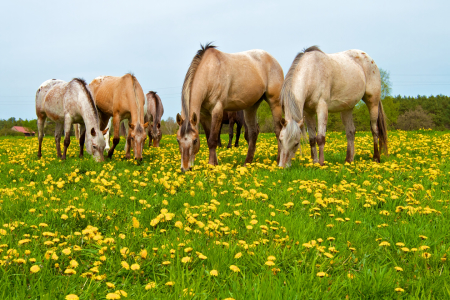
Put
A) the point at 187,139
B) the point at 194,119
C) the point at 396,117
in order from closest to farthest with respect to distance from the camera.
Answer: the point at 187,139, the point at 194,119, the point at 396,117

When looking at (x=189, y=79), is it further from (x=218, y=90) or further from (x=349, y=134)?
(x=349, y=134)

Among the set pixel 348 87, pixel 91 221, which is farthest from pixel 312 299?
pixel 348 87

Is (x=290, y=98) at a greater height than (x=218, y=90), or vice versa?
(x=218, y=90)

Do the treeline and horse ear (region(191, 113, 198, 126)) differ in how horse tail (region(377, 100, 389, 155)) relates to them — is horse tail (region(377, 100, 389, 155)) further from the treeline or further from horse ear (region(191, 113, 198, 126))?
the treeline

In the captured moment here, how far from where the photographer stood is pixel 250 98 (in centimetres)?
833

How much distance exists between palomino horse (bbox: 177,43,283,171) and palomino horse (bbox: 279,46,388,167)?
109 cm

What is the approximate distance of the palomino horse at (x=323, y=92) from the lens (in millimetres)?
6984

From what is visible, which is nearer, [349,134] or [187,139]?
[187,139]

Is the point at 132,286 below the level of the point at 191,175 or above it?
below

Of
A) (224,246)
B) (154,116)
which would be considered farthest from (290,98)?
(154,116)

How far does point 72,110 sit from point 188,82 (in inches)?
173

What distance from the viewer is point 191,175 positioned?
6.23 m

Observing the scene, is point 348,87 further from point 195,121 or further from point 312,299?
point 312,299

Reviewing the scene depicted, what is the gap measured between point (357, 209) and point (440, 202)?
1.16 meters
